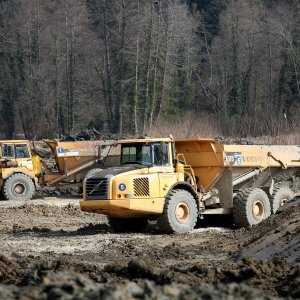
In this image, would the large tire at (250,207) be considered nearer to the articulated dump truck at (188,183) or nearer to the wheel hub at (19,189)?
the articulated dump truck at (188,183)

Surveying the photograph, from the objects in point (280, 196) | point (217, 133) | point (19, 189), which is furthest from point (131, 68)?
point (280, 196)

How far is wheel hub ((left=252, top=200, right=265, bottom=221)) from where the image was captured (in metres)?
18.6

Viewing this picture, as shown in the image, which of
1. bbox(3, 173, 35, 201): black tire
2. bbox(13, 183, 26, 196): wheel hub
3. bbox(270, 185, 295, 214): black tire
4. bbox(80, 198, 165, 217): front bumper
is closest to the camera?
bbox(80, 198, 165, 217): front bumper

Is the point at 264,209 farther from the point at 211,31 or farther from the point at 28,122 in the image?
the point at 211,31

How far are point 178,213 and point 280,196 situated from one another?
10.8ft

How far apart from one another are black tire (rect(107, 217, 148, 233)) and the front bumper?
1.12 metres

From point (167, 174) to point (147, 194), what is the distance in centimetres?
74

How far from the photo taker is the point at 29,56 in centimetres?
5456

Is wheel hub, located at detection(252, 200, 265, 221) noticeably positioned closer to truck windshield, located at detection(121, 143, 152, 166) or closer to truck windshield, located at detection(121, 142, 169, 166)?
truck windshield, located at detection(121, 142, 169, 166)

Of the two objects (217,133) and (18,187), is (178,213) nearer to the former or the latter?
(18,187)

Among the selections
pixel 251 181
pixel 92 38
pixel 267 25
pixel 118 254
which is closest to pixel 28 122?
pixel 92 38

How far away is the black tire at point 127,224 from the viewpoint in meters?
18.3

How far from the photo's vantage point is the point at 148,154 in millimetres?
17250

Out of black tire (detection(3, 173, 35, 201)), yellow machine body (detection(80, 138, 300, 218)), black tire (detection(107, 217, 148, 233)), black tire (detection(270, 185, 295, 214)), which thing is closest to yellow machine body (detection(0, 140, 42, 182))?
black tire (detection(3, 173, 35, 201))
